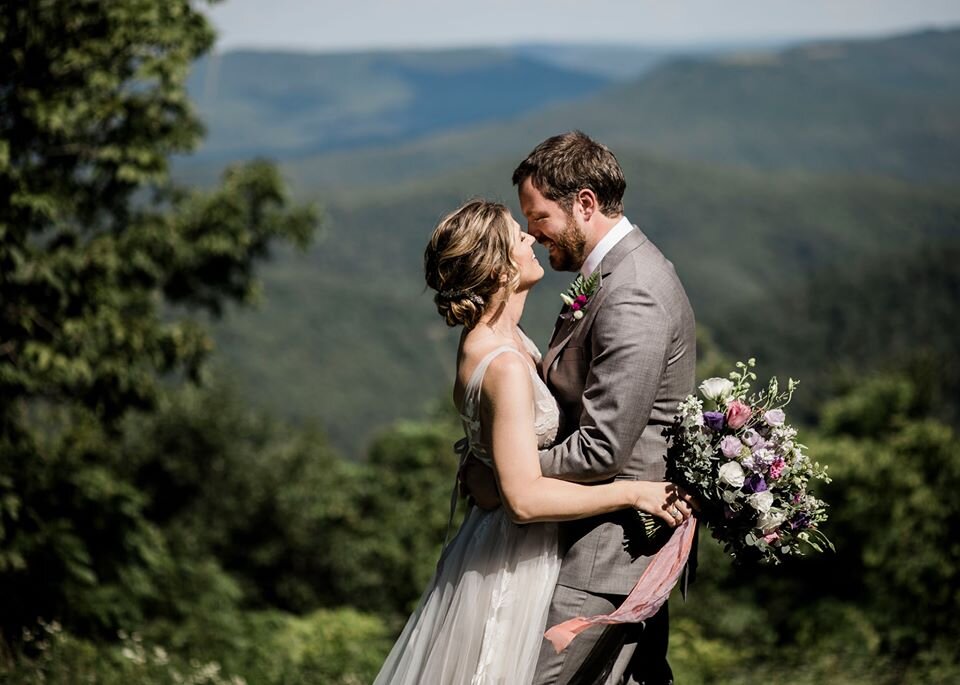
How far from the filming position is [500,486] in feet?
9.87

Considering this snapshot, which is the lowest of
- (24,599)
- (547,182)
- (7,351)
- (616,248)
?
(24,599)

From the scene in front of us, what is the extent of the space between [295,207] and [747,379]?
965 centimetres

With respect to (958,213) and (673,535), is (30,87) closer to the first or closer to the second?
(673,535)

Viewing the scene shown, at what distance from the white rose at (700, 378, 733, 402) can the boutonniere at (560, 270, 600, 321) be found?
0.43 meters

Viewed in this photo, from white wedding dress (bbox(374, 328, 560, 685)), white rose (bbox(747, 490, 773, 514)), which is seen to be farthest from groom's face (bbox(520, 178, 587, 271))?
white rose (bbox(747, 490, 773, 514))

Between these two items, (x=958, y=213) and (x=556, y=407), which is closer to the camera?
(x=556, y=407)

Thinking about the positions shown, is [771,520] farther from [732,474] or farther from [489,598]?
[489,598]

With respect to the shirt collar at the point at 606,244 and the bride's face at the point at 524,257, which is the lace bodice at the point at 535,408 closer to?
the bride's face at the point at 524,257

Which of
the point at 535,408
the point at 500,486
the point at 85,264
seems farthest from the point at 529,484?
the point at 85,264

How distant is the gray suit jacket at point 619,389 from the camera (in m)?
2.89

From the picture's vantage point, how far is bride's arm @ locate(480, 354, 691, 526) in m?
2.95

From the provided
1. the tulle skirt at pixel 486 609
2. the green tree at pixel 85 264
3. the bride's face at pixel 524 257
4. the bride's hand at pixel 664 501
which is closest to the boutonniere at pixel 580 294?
the bride's face at pixel 524 257

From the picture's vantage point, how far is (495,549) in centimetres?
325

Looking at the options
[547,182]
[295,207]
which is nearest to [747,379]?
[547,182]
